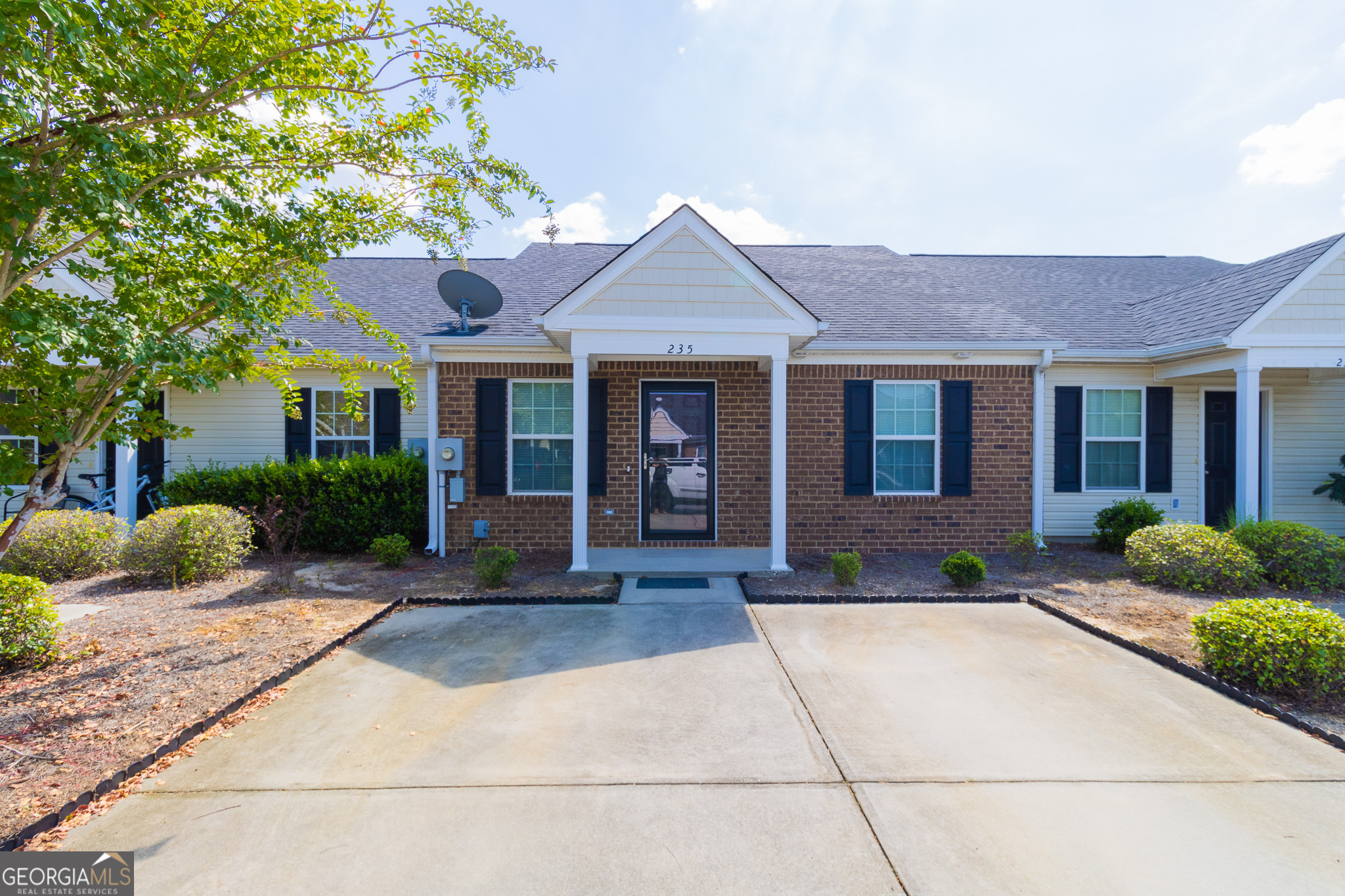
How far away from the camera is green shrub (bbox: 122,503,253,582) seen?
6.61 meters

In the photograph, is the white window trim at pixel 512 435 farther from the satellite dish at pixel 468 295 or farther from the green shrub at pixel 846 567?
the green shrub at pixel 846 567

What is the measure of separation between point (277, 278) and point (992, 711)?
549 centimetres

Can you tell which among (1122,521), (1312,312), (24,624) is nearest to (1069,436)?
(1122,521)

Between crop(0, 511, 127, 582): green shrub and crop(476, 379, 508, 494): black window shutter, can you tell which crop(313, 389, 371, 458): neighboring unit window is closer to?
crop(476, 379, 508, 494): black window shutter

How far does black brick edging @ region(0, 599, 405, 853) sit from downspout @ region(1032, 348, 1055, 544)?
8.67 meters

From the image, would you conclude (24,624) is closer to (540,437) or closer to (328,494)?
(328,494)

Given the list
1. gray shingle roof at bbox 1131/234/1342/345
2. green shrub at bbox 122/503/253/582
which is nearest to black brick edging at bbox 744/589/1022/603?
gray shingle roof at bbox 1131/234/1342/345

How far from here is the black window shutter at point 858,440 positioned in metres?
8.63

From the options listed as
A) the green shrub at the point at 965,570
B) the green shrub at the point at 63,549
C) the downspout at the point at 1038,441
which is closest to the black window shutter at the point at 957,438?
the downspout at the point at 1038,441

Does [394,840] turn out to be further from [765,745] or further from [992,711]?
[992,711]

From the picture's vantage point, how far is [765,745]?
10.9 ft

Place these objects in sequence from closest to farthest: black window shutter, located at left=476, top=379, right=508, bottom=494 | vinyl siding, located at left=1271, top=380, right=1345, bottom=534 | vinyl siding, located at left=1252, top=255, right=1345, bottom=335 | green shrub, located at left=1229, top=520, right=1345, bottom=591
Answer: green shrub, located at left=1229, top=520, right=1345, bottom=591, vinyl siding, located at left=1252, top=255, right=1345, bottom=335, black window shutter, located at left=476, top=379, right=508, bottom=494, vinyl siding, located at left=1271, top=380, right=1345, bottom=534

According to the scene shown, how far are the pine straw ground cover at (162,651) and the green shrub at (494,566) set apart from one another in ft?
0.39

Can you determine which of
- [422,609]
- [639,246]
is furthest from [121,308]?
[639,246]
